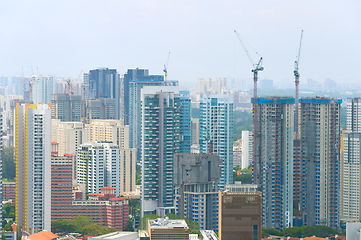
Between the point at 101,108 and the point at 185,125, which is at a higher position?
the point at 101,108

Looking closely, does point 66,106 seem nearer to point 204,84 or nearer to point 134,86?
point 134,86

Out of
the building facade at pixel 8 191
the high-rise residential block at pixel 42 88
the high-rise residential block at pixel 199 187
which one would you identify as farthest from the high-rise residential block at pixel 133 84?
the high-rise residential block at pixel 199 187

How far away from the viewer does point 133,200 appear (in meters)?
16.0

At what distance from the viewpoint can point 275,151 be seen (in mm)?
14906

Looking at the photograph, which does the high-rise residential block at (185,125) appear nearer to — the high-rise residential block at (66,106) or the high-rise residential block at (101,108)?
the high-rise residential block at (66,106)

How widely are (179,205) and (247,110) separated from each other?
191 inches

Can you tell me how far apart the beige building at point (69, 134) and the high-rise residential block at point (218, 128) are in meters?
4.90

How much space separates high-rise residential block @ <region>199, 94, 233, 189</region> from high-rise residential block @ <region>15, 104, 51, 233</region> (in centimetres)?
440

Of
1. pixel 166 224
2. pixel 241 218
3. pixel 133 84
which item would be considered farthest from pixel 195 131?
pixel 133 84

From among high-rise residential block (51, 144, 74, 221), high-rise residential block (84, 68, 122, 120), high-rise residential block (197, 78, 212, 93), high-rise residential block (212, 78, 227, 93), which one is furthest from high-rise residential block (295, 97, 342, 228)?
high-rise residential block (84, 68, 122, 120)

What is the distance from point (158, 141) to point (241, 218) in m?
7.29

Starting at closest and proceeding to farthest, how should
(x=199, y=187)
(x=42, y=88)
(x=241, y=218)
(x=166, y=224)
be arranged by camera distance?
(x=241, y=218), (x=166, y=224), (x=199, y=187), (x=42, y=88)

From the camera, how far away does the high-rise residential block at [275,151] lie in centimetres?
1470

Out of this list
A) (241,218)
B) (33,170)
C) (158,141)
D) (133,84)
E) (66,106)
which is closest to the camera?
(241,218)
